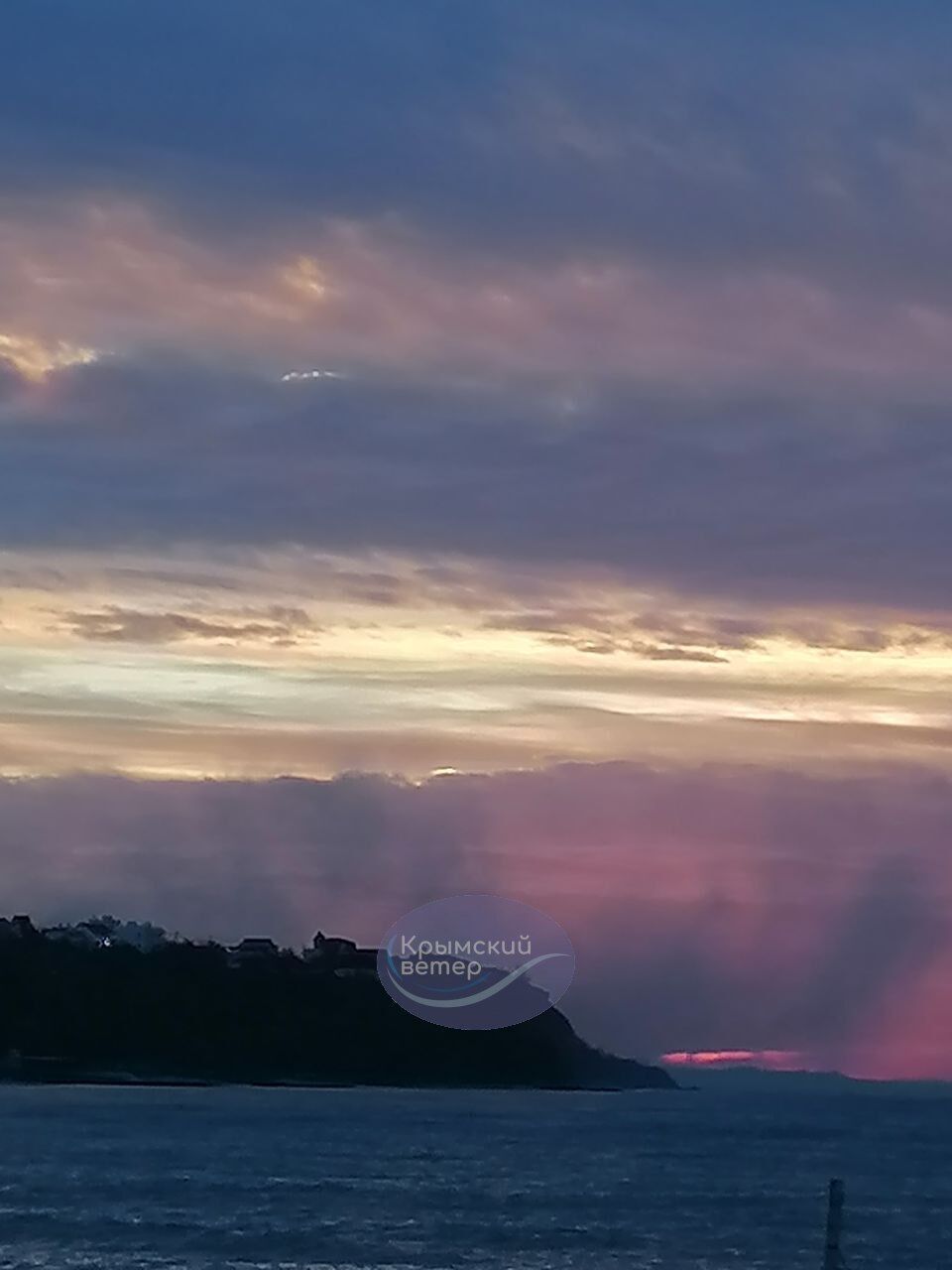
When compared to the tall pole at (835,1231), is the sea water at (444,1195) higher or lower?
lower

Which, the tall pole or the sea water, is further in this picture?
the sea water

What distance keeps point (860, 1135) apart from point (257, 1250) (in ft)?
375

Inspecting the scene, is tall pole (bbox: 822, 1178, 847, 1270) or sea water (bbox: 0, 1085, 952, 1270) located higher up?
tall pole (bbox: 822, 1178, 847, 1270)

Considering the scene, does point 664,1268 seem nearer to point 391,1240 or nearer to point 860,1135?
point 391,1240

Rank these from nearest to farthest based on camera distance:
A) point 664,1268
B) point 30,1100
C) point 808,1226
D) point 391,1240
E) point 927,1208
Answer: point 664,1268 < point 391,1240 < point 808,1226 < point 927,1208 < point 30,1100

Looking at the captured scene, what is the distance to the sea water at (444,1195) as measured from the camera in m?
64.4

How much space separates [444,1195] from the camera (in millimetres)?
86875

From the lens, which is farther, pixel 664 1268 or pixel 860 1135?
pixel 860 1135

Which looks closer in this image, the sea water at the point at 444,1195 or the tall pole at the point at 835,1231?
the tall pole at the point at 835,1231

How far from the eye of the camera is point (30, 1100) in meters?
185

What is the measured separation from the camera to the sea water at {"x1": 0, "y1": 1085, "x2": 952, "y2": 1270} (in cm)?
6438

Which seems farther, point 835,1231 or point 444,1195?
point 444,1195

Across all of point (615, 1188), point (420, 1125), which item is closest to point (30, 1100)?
point (420, 1125)

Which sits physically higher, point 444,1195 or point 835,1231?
point 835,1231
